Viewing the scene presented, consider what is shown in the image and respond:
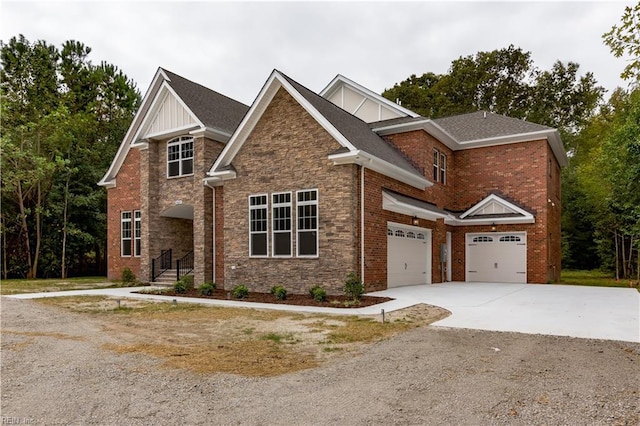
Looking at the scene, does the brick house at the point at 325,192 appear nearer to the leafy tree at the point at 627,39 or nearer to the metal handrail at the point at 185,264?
the metal handrail at the point at 185,264

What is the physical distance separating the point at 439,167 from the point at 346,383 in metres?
Result: 15.9

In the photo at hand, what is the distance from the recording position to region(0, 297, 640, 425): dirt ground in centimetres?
415

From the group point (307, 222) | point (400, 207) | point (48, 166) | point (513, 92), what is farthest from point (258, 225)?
point (513, 92)

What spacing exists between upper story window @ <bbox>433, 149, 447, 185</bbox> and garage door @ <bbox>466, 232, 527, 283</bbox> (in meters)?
3.02

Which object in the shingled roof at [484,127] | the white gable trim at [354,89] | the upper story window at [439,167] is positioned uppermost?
the white gable trim at [354,89]

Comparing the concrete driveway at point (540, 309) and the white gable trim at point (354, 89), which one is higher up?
the white gable trim at point (354, 89)

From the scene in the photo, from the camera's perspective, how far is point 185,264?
802 inches

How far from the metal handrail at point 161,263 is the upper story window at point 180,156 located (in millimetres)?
3623

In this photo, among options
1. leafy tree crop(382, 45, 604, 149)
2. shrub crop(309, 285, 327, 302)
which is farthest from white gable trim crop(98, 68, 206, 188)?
leafy tree crop(382, 45, 604, 149)

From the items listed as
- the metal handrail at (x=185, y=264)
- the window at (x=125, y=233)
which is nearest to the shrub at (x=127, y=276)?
the metal handrail at (x=185, y=264)

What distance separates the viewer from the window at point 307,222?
14.2 metres

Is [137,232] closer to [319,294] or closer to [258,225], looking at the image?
[258,225]

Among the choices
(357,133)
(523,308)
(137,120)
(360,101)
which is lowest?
(523,308)

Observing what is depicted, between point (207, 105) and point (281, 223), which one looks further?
point (207, 105)
